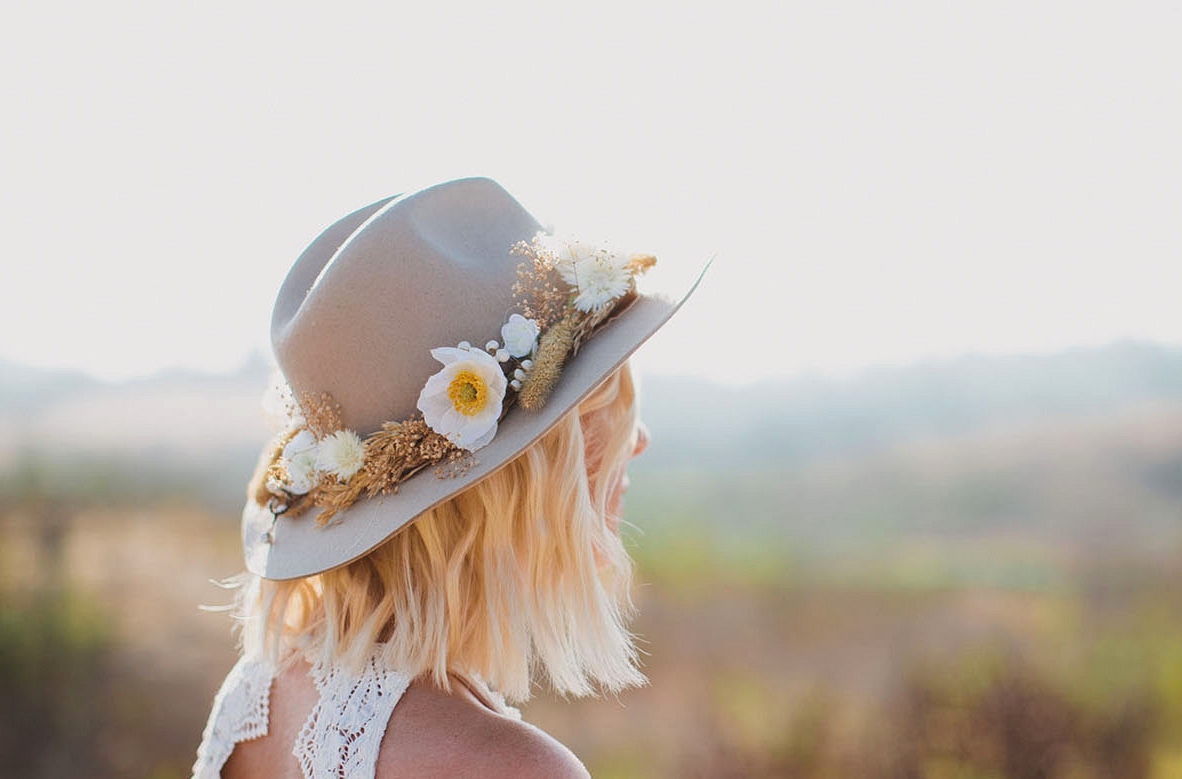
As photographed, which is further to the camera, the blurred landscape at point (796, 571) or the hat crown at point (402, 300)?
the blurred landscape at point (796, 571)

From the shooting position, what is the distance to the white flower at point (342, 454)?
37.9 inches

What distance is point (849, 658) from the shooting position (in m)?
2.43

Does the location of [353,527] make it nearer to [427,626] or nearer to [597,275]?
[427,626]

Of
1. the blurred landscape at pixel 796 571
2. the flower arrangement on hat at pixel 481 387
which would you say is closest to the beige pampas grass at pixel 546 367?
the flower arrangement on hat at pixel 481 387

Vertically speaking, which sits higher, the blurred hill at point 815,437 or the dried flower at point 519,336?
the dried flower at point 519,336

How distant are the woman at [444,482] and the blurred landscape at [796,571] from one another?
1.42 meters

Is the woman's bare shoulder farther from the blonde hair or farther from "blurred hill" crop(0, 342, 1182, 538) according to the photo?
"blurred hill" crop(0, 342, 1182, 538)

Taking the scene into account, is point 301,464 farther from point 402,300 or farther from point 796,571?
point 796,571

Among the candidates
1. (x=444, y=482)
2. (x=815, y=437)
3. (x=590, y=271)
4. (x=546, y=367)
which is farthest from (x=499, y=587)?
(x=815, y=437)

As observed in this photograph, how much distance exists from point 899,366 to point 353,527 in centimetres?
175

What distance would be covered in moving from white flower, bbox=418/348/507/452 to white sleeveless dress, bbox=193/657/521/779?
243 mm

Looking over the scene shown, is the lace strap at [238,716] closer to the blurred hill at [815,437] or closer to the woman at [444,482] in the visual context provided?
the woman at [444,482]

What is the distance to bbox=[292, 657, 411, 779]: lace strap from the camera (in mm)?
874

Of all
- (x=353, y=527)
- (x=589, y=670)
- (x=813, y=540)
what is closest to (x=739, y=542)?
(x=813, y=540)
